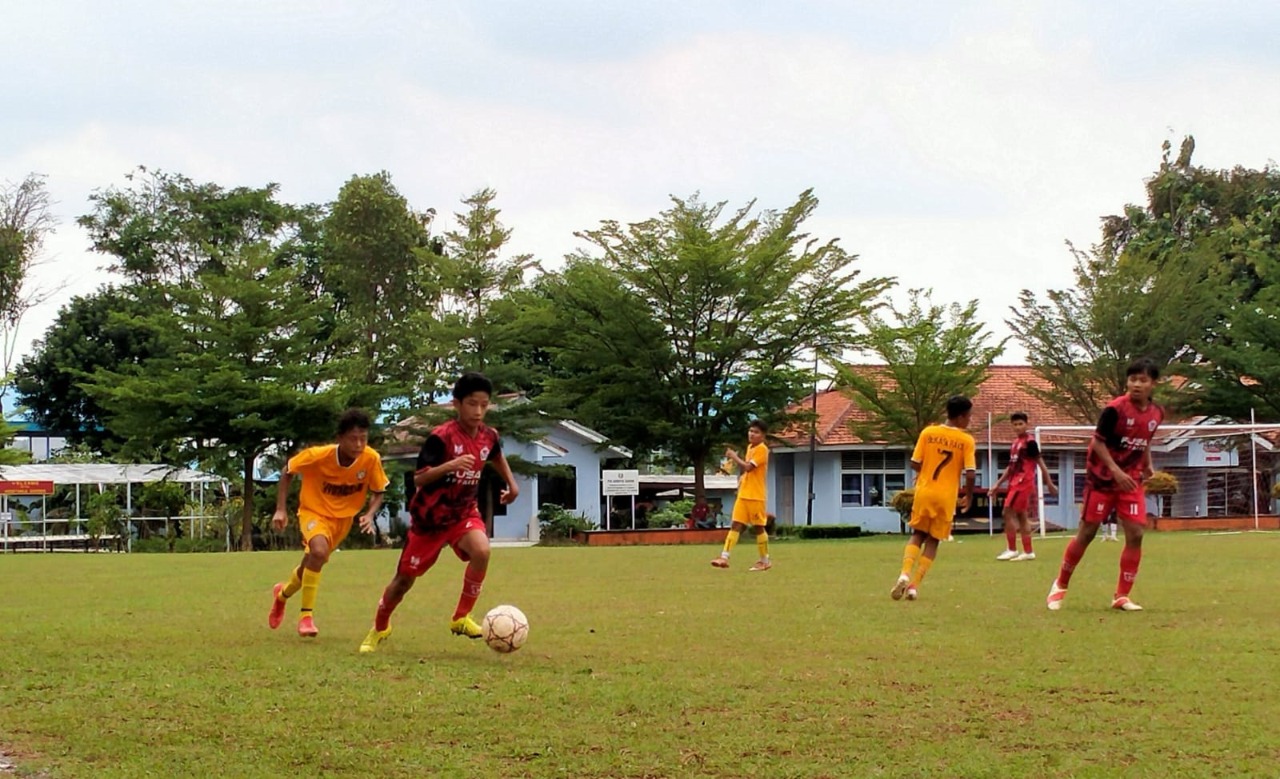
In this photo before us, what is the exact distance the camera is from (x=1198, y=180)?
56000 mm

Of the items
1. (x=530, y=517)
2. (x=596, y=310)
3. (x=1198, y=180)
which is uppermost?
(x=1198, y=180)

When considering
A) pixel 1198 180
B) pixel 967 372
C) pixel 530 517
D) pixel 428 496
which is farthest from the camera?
pixel 1198 180

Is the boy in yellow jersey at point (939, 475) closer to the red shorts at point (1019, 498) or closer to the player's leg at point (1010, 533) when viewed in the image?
the red shorts at point (1019, 498)

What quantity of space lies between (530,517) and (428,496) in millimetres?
37508

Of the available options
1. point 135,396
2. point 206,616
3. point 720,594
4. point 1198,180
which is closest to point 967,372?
point 1198,180

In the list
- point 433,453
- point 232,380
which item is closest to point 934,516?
point 433,453

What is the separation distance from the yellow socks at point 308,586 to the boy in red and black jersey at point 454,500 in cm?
131

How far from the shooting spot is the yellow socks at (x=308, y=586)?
34.5 feet

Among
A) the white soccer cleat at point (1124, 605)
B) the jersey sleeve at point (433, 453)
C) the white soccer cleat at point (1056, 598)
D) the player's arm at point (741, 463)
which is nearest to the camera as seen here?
the jersey sleeve at point (433, 453)

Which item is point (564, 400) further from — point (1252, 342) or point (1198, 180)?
point (1198, 180)

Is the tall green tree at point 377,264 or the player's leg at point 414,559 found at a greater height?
the tall green tree at point 377,264

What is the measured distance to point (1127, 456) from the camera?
36.6 ft

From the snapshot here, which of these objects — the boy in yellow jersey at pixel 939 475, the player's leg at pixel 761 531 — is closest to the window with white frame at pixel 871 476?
the player's leg at pixel 761 531

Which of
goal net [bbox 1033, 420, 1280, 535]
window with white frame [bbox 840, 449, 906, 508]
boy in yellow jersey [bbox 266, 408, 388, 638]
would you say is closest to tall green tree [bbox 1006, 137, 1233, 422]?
goal net [bbox 1033, 420, 1280, 535]
